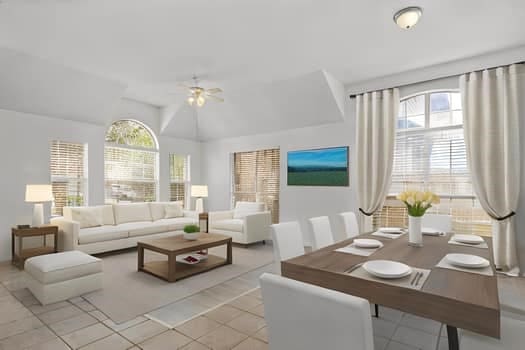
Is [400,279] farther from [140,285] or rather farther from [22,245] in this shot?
[22,245]

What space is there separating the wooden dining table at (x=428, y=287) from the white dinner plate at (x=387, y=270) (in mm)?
72

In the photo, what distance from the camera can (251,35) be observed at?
3371 mm

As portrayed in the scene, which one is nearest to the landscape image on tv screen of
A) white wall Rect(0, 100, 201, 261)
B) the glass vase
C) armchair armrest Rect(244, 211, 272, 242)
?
armchair armrest Rect(244, 211, 272, 242)

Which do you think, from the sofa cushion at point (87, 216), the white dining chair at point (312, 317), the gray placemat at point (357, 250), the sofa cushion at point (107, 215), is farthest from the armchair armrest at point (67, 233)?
the white dining chair at point (312, 317)

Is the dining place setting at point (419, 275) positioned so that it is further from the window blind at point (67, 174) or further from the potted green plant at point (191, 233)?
the window blind at point (67, 174)

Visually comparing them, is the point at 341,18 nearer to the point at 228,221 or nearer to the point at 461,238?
the point at 461,238

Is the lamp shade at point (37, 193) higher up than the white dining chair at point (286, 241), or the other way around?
the lamp shade at point (37, 193)

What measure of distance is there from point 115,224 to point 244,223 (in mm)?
2403

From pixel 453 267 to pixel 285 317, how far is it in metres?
1.21

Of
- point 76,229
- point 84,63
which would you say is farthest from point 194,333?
point 84,63

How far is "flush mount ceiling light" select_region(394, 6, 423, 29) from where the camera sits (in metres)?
2.79

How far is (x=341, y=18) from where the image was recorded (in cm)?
303

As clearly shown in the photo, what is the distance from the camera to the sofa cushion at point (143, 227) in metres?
4.96

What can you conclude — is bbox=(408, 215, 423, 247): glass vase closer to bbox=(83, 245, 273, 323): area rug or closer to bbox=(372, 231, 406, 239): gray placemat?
bbox=(372, 231, 406, 239): gray placemat
